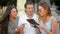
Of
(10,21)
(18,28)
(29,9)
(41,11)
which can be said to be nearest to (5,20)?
(10,21)

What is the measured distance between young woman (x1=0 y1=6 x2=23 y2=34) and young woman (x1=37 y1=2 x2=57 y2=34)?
0.26m

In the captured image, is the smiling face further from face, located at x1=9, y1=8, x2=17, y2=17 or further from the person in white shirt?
face, located at x1=9, y1=8, x2=17, y2=17

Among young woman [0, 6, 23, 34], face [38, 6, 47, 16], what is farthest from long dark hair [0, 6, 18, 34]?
face [38, 6, 47, 16]

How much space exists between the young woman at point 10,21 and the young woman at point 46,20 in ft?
0.86

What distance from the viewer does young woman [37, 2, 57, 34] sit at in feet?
6.35

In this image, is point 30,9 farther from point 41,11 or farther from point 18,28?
point 18,28

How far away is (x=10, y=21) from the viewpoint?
2014 millimetres

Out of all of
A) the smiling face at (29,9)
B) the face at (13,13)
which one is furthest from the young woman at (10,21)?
the smiling face at (29,9)

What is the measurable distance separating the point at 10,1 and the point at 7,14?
15cm

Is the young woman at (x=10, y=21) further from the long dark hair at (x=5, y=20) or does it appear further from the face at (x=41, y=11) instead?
the face at (x=41, y=11)

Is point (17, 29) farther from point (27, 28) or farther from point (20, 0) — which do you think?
point (20, 0)

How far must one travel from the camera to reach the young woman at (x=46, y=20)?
6.35 feet

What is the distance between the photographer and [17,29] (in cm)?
199

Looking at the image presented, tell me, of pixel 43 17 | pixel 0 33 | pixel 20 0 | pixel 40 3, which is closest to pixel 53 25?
pixel 43 17
